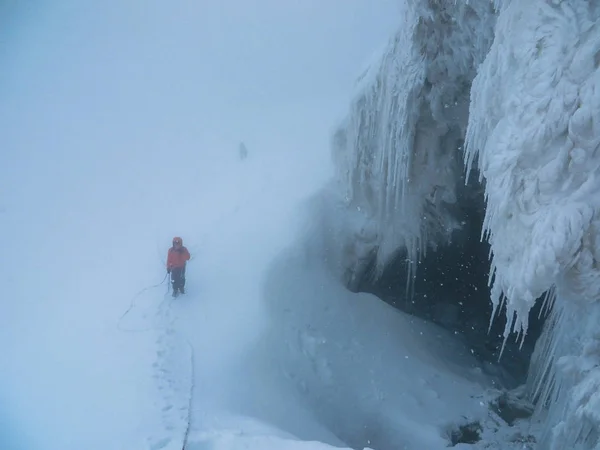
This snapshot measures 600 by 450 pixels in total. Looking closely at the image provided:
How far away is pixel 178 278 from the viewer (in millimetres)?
7379

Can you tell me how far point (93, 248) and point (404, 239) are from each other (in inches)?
382

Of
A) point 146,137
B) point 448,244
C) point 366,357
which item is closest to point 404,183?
point 448,244

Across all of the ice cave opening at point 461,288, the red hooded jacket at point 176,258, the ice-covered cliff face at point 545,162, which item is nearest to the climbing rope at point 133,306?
the red hooded jacket at point 176,258

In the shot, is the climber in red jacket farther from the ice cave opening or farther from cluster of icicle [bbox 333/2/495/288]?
the ice cave opening

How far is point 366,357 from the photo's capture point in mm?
7516

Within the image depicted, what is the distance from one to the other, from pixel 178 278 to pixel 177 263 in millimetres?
288

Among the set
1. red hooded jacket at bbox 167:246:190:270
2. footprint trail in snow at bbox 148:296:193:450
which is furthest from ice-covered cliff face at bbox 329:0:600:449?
red hooded jacket at bbox 167:246:190:270

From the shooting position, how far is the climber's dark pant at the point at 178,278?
24.0 ft

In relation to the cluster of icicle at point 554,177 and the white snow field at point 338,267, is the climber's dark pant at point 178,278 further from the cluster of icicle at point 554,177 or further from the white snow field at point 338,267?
the cluster of icicle at point 554,177

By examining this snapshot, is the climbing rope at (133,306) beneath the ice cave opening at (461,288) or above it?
beneath

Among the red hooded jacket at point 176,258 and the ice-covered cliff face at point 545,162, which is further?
the red hooded jacket at point 176,258

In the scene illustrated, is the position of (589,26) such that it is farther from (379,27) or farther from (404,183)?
(379,27)

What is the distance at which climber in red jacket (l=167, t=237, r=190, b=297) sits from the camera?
7.22m

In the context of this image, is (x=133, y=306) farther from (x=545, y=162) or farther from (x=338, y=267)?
(x=545, y=162)
